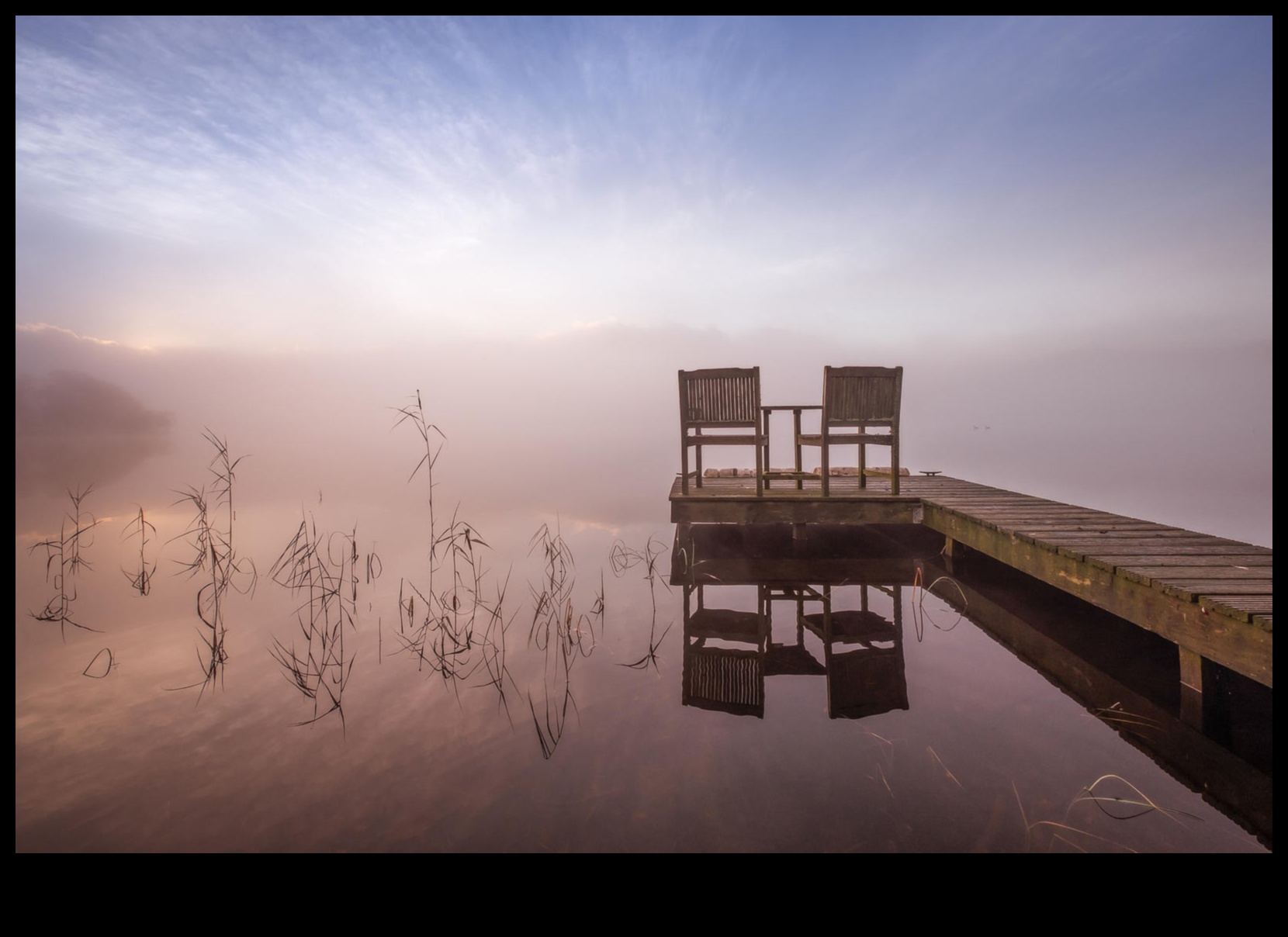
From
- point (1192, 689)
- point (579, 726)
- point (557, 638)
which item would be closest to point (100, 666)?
point (557, 638)

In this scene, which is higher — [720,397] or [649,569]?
[720,397]

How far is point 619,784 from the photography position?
93.3 inches

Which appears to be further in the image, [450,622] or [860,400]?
[860,400]

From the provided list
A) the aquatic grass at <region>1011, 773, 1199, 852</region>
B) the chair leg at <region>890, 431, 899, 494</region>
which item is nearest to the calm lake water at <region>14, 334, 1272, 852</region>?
the aquatic grass at <region>1011, 773, 1199, 852</region>

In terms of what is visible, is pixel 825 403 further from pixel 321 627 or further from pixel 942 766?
pixel 321 627

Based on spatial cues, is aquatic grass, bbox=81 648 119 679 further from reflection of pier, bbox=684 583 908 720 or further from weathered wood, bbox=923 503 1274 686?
weathered wood, bbox=923 503 1274 686

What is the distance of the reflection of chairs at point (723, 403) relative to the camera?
6078 millimetres

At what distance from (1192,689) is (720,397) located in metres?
4.29

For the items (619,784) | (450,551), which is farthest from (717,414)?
(619,784)

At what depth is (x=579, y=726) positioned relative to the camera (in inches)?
116

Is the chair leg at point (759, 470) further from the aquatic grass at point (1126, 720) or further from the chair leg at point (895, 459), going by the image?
the aquatic grass at point (1126, 720)

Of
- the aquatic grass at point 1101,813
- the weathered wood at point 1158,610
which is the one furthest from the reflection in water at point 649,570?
the weathered wood at point 1158,610
